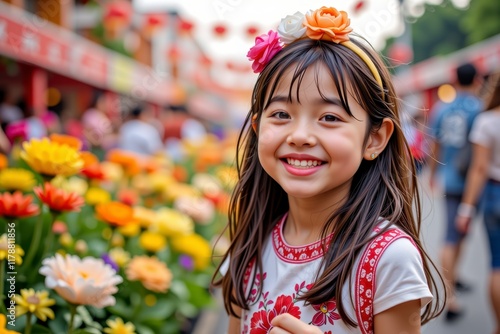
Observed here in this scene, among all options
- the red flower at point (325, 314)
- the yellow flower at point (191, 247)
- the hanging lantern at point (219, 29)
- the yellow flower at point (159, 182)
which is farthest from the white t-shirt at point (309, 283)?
the hanging lantern at point (219, 29)

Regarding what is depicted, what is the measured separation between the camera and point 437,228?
7488 millimetres

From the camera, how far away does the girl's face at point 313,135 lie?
1.31 metres

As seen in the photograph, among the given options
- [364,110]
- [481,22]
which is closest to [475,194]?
[364,110]

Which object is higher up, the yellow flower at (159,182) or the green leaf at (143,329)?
the yellow flower at (159,182)

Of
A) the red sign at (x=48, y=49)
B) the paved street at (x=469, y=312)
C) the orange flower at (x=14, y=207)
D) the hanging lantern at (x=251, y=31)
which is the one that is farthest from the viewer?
the red sign at (x=48, y=49)

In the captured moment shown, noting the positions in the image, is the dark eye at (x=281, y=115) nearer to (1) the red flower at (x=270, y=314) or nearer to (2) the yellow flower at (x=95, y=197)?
(1) the red flower at (x=270, y=314)

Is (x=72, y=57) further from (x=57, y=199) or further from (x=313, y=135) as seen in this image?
(x=313, y=135)

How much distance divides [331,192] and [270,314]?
1.10ft

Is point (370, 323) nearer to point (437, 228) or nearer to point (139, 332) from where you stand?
point (139, 332)

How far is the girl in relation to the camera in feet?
4.17

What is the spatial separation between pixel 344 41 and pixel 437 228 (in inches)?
259

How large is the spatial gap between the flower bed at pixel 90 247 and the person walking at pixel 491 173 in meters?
1.56

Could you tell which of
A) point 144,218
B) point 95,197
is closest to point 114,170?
point 95,197

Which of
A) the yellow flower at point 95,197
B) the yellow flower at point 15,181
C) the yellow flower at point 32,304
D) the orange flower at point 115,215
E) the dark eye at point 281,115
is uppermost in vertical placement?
the dark eye at point 281,115
